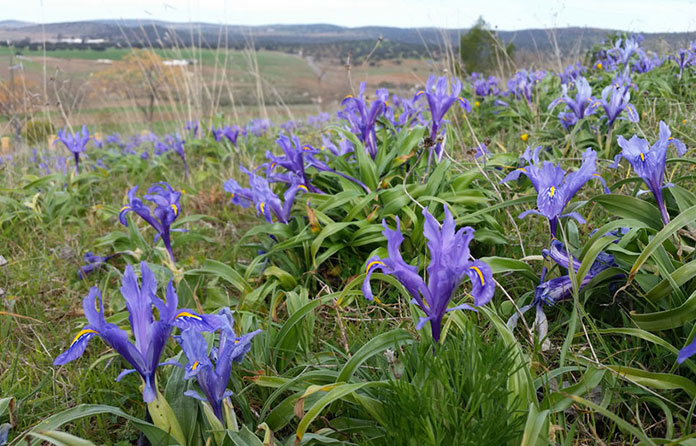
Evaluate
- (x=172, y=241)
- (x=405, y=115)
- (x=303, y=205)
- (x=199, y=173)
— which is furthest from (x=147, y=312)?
(x=199, y=173)

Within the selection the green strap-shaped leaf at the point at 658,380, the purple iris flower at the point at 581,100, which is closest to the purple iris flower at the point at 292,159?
the purple iris flower at the point at 581,100

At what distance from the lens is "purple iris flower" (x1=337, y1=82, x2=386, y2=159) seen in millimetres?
3023

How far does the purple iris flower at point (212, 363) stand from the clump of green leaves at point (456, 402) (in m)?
0.46

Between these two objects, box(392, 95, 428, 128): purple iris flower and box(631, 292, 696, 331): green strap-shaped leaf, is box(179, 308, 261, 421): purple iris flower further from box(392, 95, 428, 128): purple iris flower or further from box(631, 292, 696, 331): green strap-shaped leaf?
box(392, 95, 428, 128): purple iris flower

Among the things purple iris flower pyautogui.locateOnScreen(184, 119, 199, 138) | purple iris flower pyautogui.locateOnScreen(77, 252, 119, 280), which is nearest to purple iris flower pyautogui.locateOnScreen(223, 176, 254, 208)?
purple iris flower pyautogui.locateOnScreen(77, 252, 119, 280)

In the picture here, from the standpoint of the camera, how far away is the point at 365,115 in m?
3.08

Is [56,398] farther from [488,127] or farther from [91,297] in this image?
[488,127]

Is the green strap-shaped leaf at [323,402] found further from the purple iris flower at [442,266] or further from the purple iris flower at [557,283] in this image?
the purple iris flower at [557,283]

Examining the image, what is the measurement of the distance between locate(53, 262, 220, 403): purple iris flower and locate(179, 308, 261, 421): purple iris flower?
0.04m

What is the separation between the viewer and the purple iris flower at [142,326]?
1.43m

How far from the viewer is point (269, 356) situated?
77.8 inches

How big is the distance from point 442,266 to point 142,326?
0.86m

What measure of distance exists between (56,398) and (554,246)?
6.39 ft

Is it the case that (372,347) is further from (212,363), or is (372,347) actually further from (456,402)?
(212,363)
